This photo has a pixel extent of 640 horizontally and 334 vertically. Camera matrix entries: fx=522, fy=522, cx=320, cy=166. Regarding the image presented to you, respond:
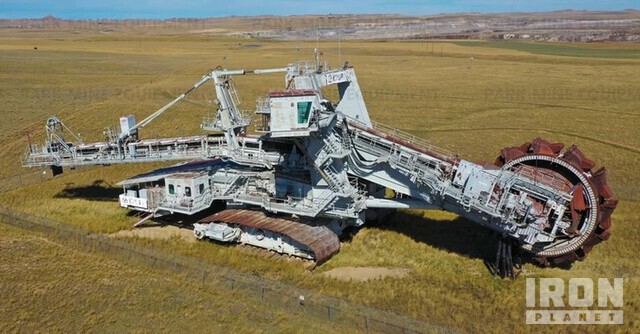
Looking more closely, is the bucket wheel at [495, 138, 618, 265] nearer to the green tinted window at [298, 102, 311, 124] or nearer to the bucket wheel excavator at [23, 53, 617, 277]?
the bucket wheel excavator at [23, 53, 617, 277]

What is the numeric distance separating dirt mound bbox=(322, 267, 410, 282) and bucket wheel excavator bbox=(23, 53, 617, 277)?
111 centimetres

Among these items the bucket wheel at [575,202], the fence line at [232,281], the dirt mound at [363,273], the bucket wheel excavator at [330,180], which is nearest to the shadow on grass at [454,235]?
the bucket wheel excavator at [330,180]

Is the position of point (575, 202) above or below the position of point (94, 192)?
above

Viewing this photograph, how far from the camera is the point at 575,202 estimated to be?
25.7m

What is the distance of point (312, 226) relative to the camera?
29328mm

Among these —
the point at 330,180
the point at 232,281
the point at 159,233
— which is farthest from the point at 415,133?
the point at 232,281

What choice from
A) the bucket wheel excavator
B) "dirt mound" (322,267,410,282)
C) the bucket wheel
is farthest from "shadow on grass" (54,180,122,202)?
the bucket wheel

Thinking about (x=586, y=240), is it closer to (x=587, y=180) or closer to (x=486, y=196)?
(x=587, y=180)

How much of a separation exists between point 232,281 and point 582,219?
17722 millimetres

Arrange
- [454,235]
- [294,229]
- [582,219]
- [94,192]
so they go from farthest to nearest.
Result: 1. [94,192]
2. [454,235]
3. [294,229]
4. [582,219]

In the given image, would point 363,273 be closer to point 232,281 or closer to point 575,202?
point 232,281

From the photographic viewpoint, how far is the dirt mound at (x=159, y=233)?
31.9m

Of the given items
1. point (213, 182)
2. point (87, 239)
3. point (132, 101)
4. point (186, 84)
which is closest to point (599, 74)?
point (186, 84)

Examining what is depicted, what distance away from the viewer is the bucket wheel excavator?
84.4 ft
